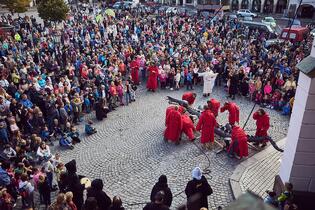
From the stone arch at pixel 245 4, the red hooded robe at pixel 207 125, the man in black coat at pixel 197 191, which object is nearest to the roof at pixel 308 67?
the man in black coat at pixel 197 191

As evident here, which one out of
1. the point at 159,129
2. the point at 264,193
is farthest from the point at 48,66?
the point at 264,193

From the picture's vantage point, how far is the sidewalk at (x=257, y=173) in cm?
917

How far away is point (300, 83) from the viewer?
24.9 feet

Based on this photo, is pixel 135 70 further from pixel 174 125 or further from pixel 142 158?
pixel 142 158

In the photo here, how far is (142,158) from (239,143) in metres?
3.25

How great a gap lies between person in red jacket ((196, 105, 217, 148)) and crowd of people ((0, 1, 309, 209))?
2.6 inches

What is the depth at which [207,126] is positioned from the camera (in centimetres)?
1145

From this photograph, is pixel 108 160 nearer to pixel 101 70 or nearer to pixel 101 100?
pixel 101 100

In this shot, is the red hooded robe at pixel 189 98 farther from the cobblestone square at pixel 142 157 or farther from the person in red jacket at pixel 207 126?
the person in red jacket at pixel 207 126

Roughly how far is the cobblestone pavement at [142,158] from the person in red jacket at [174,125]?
13.1 inches

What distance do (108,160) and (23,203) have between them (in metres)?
3.07

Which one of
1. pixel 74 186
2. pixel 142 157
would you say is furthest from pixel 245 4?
pixel 74 186

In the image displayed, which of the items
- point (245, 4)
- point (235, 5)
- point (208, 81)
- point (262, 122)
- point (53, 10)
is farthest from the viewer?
point (235, 5)

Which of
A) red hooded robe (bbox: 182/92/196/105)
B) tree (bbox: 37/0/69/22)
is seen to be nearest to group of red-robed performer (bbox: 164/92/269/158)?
red hooded robe (bbox: 182/92/196/105)
